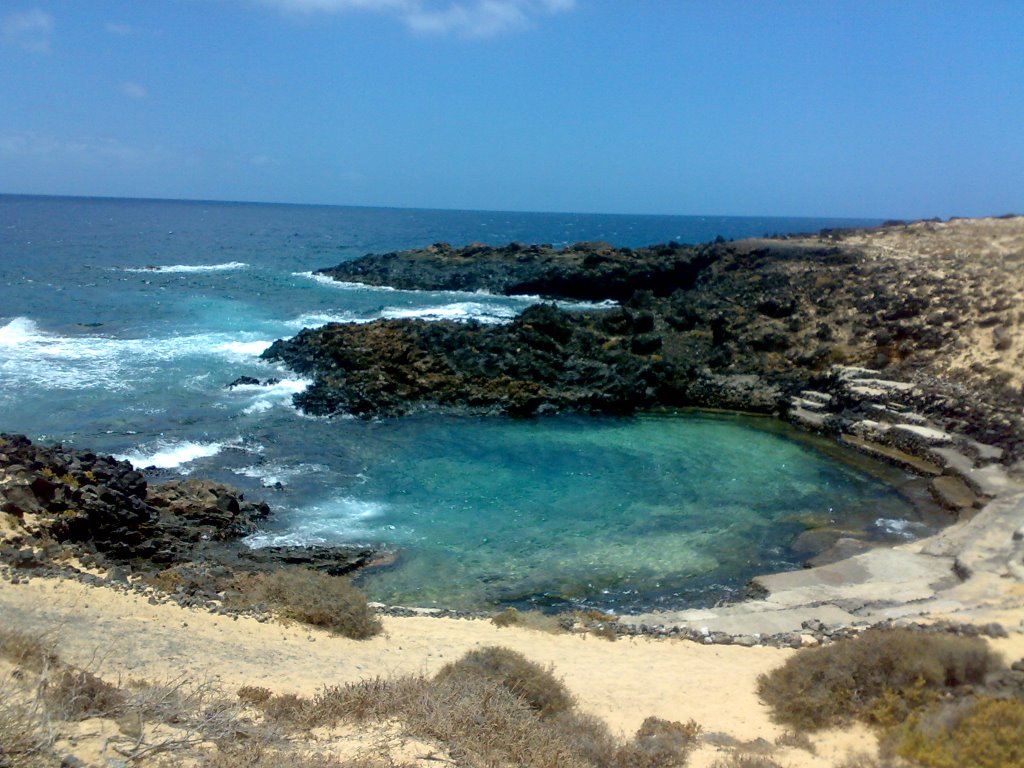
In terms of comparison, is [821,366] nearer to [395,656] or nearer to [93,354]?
[395,656]

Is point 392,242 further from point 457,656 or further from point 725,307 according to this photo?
point 457,656

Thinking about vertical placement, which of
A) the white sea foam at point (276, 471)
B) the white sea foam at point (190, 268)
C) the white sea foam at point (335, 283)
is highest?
the white sea foam at point (190, 268)

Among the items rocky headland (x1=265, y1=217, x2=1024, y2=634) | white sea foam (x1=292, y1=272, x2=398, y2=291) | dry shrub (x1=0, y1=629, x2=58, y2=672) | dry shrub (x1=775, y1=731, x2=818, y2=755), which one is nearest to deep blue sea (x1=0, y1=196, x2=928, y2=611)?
rocky headland (x1=265, y1=217, x2=1024, y2=634)

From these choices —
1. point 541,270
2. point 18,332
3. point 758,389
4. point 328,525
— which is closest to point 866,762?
point 328,525

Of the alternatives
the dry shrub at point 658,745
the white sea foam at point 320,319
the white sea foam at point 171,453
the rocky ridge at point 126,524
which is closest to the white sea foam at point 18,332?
the white sea foam at point 320,319

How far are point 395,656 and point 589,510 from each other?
8446mm

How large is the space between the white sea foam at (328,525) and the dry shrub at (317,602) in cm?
376

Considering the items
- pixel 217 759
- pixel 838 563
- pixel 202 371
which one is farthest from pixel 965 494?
pixel 202 371

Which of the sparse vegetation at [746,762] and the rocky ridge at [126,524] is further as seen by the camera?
the rocky ridge at [126,524]

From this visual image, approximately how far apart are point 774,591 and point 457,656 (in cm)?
646

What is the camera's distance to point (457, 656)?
10703mm

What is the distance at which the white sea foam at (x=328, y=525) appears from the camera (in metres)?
16.2

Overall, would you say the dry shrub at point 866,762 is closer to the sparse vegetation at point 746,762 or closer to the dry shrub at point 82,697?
the sparse vegetation at point 746,762

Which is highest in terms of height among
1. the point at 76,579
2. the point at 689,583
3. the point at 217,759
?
the point at 217,759
